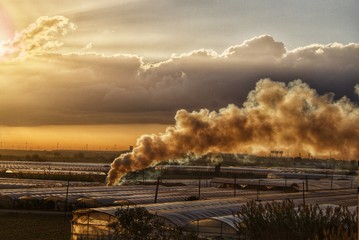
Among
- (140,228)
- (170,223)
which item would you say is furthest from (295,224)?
(170,223)

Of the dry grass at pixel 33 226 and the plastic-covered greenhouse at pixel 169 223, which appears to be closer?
the plastic-covered greenhouse at pixel 169 223

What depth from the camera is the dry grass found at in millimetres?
38312

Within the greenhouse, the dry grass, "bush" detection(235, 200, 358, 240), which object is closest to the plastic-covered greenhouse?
the greenhouse

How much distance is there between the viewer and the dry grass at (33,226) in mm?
38312

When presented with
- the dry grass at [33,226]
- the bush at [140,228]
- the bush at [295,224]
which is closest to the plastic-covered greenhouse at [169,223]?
the bush at [140,228]

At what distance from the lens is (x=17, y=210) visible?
51.0m

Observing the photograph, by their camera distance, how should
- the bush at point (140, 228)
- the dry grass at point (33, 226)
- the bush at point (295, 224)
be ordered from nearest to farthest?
1. the bush at point (295, 224)
2. the bush at point (140, 228)
3. the dry grass at point (33, 226)

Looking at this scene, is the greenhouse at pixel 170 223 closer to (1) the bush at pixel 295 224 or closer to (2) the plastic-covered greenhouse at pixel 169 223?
(2) the plastic-covered greenhouse at pixel 169 223

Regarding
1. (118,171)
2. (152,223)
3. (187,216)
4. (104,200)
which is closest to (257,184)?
(118,171)

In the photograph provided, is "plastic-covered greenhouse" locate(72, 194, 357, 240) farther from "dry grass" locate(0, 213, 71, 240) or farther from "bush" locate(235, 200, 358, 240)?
"dry grass" locate(0, 213, 71, 240)

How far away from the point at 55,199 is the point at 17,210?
3324mm

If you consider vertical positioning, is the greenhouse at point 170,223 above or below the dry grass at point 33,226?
above

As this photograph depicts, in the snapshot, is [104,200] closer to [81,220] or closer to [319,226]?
[81,220]

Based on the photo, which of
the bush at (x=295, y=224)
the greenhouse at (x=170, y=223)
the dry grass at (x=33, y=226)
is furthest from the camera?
the dry grass at (x=33, y=226)
